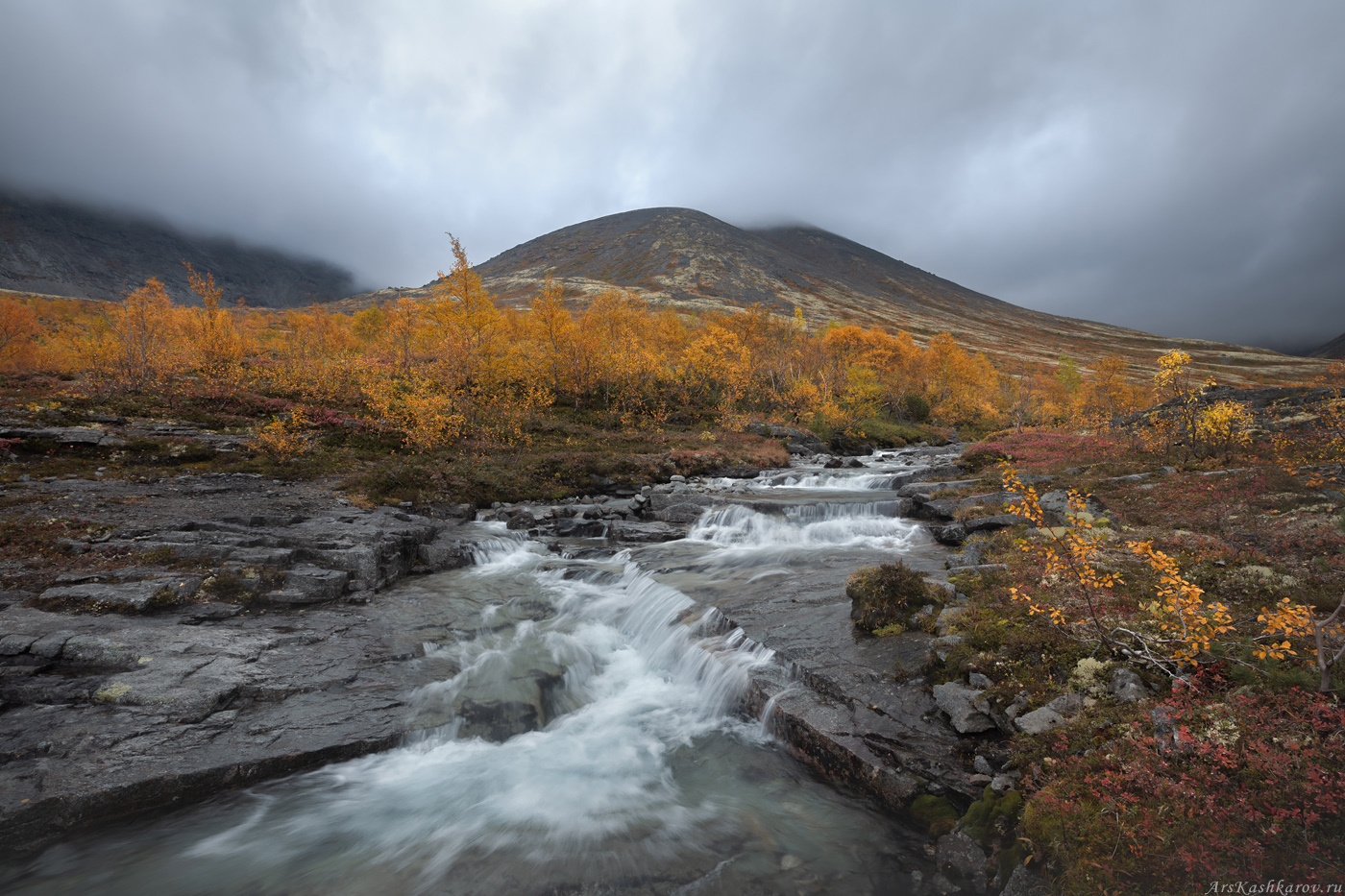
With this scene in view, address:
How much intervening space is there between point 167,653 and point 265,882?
4.37 m

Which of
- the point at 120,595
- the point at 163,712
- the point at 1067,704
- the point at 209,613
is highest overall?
the point at 120,595

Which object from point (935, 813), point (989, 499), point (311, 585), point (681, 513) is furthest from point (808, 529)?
point (311, 585)

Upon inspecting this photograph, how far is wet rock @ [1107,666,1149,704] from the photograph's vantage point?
554cm

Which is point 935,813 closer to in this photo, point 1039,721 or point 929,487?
point 1039,721

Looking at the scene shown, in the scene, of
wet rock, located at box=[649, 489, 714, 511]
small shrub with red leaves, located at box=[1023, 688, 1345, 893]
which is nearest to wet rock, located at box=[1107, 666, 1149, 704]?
small shrub with red leaves, located at box=[1023, 688, 1345, 893]

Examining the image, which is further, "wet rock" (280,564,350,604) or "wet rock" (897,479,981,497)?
"wet rock" (897,479,981,497)

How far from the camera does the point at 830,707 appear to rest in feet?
24.3

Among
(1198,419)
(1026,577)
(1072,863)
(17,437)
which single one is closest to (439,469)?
(17,437)

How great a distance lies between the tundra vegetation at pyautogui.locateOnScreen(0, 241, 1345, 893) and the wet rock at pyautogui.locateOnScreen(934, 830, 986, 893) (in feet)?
0.35

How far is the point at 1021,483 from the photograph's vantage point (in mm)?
8391

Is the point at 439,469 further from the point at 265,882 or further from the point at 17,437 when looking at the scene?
the point at 265,882

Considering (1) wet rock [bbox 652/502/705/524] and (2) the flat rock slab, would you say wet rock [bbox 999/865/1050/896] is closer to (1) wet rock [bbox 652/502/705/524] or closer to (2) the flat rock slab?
(2) the flat rock slab

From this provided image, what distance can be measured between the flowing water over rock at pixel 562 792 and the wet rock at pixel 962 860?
14.6 inches

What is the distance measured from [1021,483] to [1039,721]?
4.04 m
